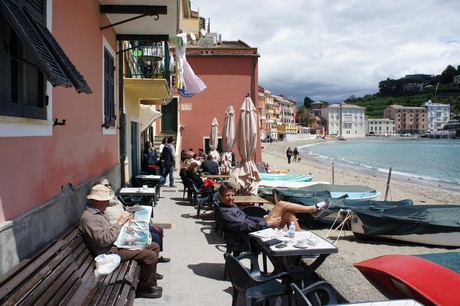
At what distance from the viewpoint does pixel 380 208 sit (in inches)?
413

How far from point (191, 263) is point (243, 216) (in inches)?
51.5

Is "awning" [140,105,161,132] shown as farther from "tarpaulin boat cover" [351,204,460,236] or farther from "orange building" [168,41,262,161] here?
"orange building" [168,41,262,161]

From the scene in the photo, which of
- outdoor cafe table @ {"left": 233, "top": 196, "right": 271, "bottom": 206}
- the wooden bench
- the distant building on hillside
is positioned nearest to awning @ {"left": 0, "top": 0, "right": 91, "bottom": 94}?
the wooden bench

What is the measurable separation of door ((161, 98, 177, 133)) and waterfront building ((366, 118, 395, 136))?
568 ft

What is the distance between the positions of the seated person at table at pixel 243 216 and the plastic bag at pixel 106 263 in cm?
149

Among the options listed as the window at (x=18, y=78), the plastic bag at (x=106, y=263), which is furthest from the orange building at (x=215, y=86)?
the window at (x=18, y=78)

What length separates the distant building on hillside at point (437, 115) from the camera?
18388 centimetres

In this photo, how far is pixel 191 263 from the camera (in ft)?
20.5

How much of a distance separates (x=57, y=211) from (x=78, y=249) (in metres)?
0.54

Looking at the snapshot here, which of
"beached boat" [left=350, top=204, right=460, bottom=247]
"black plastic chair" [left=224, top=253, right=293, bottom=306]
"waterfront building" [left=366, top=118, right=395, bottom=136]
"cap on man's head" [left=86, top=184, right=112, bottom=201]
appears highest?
"waterfront building" [left=366, top=118, right=395, bottom=136]

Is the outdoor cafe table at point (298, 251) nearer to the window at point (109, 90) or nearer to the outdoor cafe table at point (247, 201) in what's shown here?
the outdoor cafe table at point (247, 201)

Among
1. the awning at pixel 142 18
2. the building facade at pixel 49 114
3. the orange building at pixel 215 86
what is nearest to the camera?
the building facade at pixel 49 114

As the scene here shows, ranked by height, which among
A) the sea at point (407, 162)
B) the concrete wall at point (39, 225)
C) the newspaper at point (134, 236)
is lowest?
the sea at point (407, 162)

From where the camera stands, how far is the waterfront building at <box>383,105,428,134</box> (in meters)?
186
